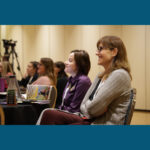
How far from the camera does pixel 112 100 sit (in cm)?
174

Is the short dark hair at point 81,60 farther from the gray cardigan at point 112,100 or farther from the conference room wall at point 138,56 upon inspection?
the conference room wall at point 138,56

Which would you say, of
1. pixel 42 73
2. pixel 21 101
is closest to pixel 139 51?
pixel 42 73

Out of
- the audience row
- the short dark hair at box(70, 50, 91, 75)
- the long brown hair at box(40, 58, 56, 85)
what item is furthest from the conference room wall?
the audience row

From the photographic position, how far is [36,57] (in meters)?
8.56

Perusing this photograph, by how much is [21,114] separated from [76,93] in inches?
21.8

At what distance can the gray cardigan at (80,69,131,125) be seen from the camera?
1.71m

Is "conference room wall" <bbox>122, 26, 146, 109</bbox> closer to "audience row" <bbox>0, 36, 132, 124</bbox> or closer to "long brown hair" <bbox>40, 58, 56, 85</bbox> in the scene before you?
"long brown hair" <bbox>40, 58, 56, 85</bbox>

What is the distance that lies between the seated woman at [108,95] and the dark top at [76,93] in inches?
17.1

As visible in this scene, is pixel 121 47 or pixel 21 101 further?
pixel 21 101

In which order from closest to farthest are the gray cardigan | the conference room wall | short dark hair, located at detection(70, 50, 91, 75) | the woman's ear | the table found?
the gray cardigan < the woman's ear < the table < short dark hair, located at detection(70, 50, 91, 75) < the conference room wall

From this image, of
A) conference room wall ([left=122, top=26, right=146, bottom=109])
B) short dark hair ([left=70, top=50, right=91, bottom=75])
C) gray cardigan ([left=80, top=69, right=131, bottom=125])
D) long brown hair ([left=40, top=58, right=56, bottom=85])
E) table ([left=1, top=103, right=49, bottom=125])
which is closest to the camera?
gray cardigan ([left=80, top=69, right=131, bottom=125])

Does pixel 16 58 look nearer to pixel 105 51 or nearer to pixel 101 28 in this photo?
pixel 101 28

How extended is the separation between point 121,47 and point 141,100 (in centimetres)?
456

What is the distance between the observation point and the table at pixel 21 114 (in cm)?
238
